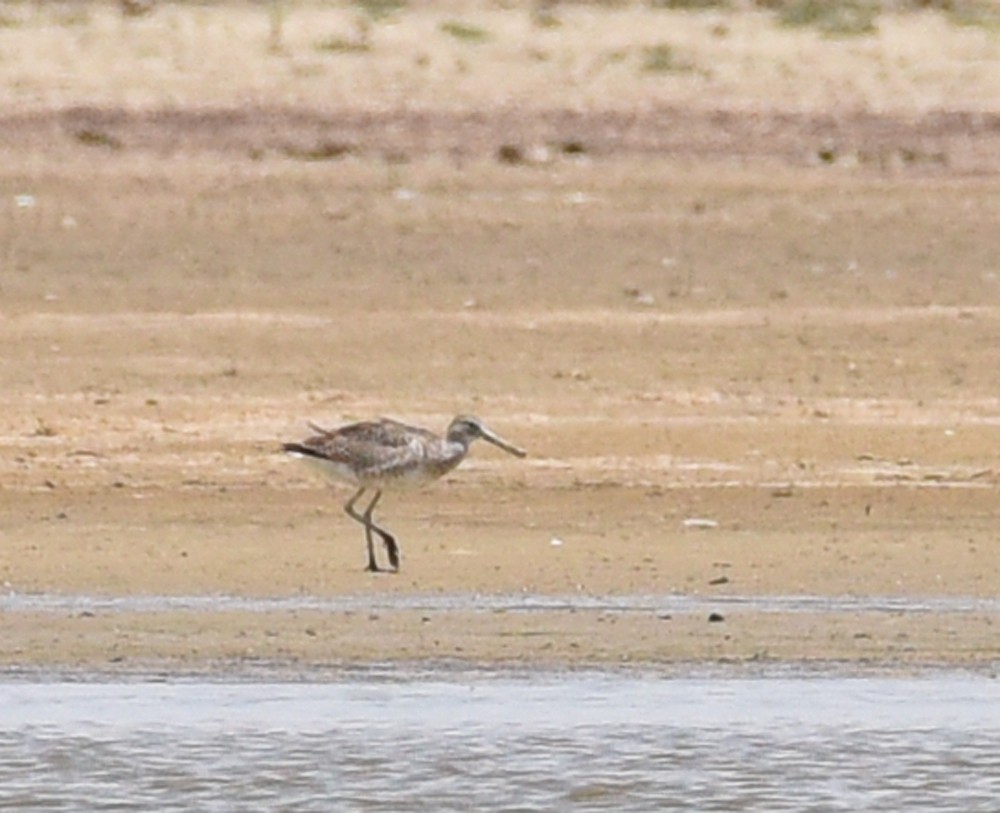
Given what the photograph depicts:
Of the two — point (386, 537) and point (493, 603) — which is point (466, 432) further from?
point (493, 603)

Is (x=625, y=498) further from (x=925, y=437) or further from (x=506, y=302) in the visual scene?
(x=506, y=302)

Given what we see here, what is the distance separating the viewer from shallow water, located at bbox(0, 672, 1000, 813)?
8039 millimetres

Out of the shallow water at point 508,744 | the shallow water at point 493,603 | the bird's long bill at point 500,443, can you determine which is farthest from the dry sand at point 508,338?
the shallow water at point 508,744

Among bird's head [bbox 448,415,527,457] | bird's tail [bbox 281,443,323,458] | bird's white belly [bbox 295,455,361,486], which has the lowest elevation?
bird's white belly [bbox 295,455,361,486]

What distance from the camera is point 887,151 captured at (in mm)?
17281

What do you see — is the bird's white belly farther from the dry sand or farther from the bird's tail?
the dry sand

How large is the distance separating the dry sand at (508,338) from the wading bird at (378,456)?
19 cm

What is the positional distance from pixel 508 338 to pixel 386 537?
357cm

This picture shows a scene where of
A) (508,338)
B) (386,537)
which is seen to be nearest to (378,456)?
(386,537)

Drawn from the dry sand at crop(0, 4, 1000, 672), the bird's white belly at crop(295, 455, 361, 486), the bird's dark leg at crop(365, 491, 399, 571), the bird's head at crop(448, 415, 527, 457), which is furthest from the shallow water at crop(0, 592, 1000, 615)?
the bird's head at crop(448, 415, 527, 457)

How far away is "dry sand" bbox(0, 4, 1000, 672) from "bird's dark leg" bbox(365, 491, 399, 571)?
0.19 ft

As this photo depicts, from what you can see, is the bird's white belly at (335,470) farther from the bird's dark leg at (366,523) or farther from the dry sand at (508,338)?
the dry sand at (508,338)

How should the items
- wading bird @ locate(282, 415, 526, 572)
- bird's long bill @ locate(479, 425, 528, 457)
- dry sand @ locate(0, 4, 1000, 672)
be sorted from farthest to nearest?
bird's long bill @ locate(479, 425, 528, 457), wading bird @ locate(282, 415, 526, 572), dry sand @ locate(0, 4, 1000, 672)

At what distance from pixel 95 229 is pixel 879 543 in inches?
225
